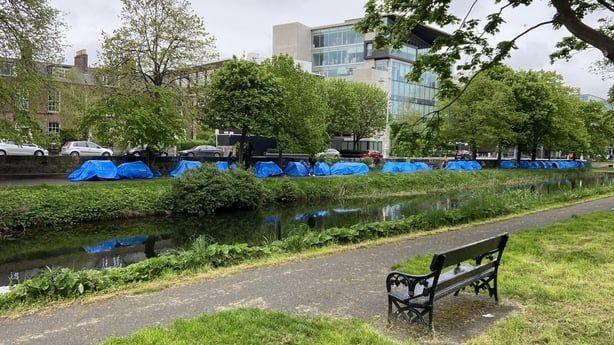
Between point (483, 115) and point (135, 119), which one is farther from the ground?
point (483, 115)

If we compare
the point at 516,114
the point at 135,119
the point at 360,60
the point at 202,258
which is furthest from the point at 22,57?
the point at 360,60

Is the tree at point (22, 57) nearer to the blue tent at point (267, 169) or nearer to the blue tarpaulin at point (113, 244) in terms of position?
the blue tarpaulin at point (113, 244)

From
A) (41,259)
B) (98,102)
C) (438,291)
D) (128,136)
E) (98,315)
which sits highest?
(98,102)

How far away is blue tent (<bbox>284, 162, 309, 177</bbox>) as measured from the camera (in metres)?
33.8

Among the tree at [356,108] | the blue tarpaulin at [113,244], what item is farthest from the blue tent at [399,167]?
the blue tarpaulin at [113,244]

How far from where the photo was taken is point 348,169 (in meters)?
35.4

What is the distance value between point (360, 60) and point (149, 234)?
7256 cm

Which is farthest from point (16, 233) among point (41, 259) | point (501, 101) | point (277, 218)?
point (501, 101)

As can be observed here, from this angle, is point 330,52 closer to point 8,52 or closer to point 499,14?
point 8,52

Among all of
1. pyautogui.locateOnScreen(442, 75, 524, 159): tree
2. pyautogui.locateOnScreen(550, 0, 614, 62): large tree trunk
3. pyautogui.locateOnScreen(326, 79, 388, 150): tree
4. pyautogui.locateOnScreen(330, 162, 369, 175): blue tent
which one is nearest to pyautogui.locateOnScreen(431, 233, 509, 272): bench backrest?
pyautogui.locateOnScreen(550, 0, 614, 62): large tree trunk

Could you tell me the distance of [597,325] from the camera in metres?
5.55

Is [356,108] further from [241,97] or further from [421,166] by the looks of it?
[241,97]

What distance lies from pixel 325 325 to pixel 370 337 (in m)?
0.61

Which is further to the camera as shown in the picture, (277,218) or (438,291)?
(277,218)
